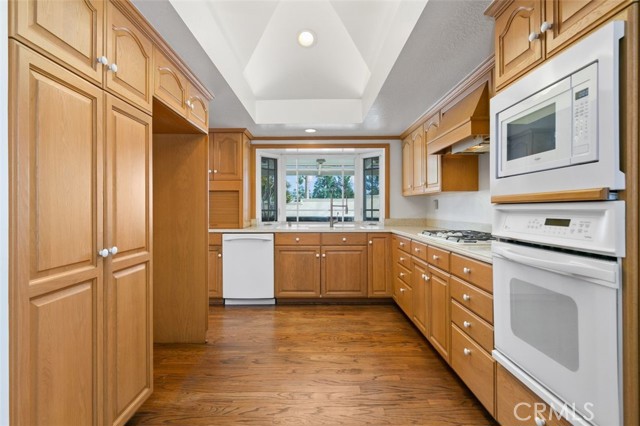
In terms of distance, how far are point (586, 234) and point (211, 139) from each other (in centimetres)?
373

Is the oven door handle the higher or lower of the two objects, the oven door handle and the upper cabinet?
the lower

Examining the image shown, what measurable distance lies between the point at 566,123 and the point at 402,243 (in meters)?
2.28

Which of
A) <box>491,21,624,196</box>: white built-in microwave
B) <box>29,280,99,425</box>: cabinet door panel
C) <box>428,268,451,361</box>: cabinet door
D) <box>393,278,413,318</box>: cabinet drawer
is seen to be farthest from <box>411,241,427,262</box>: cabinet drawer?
<box>29,280,99,425</box>: cabinet door panel

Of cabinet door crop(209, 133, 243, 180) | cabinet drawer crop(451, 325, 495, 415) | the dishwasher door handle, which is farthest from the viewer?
cabinet door crop(209, 133, 243, 180)

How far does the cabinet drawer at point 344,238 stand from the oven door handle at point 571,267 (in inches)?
94.5

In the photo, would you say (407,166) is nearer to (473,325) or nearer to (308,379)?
(473,325)

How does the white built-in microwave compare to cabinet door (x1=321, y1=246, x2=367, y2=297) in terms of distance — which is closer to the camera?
the white built-in microwave

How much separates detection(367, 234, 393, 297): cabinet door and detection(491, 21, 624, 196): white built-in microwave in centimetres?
232

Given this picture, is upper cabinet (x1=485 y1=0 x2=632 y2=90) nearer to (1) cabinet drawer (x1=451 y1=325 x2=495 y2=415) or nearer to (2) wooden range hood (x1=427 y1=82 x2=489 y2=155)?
(2) wooden range hood (x1=427 y1=82 x2=489 y2=155)

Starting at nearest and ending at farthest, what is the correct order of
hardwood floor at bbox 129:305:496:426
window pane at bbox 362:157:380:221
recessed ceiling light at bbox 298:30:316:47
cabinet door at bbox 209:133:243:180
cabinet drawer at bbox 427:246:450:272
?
1. hardwood floor at bbox 129:305:496:426
2. cabinet drawer at bbox 427:246:450:272
3. recessed ceiling light at bbox 298:30:316:47
4. cabinet door at bbox 209:133:243:180
5. window pane at bbox 362:157:380:221

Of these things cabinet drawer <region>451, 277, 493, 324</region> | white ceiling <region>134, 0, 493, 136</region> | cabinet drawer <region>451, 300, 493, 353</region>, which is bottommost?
cabinet drawer <region>451, 300, 493, 353</region>

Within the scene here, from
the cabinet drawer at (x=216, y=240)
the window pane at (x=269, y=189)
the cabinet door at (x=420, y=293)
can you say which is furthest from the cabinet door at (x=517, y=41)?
the window pane at (x=269, y=189)

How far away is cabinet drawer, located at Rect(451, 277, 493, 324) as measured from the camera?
1637 millimetres

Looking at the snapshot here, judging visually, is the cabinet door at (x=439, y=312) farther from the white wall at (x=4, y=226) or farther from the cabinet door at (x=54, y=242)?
the white wall at (x=4, y=226)
